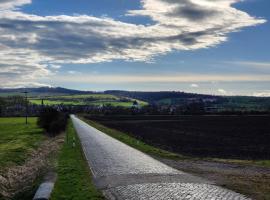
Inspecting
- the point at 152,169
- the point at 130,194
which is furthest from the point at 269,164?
the point at 130,194

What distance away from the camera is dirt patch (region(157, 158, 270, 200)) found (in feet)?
60.8

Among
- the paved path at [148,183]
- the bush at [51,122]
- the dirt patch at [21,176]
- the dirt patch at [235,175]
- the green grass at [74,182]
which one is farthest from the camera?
the bush at [51,122]

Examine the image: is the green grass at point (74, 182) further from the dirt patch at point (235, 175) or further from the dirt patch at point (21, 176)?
the dirt patch at point (235, 175)

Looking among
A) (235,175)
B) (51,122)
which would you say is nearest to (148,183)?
(235,175)

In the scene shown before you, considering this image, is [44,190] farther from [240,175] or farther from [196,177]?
[240,175]

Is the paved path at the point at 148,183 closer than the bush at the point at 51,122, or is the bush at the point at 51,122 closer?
the paved path at the point at 148,183

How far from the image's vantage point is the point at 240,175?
23406mm

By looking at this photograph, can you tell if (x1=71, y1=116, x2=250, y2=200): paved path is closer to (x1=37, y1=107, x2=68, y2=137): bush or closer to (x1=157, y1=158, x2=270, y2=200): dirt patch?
(x1=157, y1=158, x2=270, y2=200): dirt patch

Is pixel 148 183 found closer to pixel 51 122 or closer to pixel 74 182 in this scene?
pixel 74 182

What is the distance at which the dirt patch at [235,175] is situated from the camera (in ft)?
60.8

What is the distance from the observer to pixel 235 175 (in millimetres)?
23328

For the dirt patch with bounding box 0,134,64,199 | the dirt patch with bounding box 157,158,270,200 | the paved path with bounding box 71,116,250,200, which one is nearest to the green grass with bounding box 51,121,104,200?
the paved path with bounding box 71,116,250,200

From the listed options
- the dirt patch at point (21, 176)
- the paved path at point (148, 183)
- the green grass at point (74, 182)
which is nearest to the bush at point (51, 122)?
the dirt patch at point (21, 176)

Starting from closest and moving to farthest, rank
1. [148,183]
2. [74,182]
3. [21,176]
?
[148,183] → [74,182] → [21,176]
